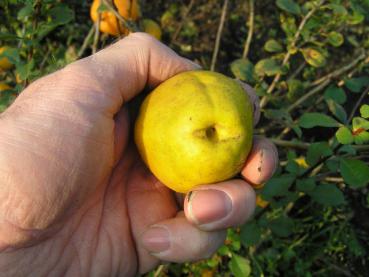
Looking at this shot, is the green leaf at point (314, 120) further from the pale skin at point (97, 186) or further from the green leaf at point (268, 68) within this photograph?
the green leaf at point (268, 68)

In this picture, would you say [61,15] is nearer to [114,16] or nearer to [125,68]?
[114,16]

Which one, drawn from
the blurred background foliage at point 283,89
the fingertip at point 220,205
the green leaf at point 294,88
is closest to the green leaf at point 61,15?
the blurred background foliage at point 283,89

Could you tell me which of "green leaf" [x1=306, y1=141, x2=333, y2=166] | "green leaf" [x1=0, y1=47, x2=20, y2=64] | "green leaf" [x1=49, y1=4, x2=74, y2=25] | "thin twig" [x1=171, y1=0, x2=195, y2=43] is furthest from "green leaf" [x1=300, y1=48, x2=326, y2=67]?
"thin twig" [x1=171, y1=0, x2=195, y2=43]

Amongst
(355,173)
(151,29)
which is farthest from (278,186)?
(151,29)

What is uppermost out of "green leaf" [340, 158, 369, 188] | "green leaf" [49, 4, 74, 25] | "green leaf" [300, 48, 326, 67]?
"green leaf" [49, 4, 74, 25]

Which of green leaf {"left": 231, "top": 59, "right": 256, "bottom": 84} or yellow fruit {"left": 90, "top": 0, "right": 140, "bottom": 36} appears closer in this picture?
green leaf {"left": 231, "top": 59, "right": 256, "bottom": 84}

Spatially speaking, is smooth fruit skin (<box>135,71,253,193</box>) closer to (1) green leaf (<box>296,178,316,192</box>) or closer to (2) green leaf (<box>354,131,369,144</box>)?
(2) green leaf (<box>354,131,369,144</box>)

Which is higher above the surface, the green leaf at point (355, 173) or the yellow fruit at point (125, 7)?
the yellow fruit at point (125, 7)
